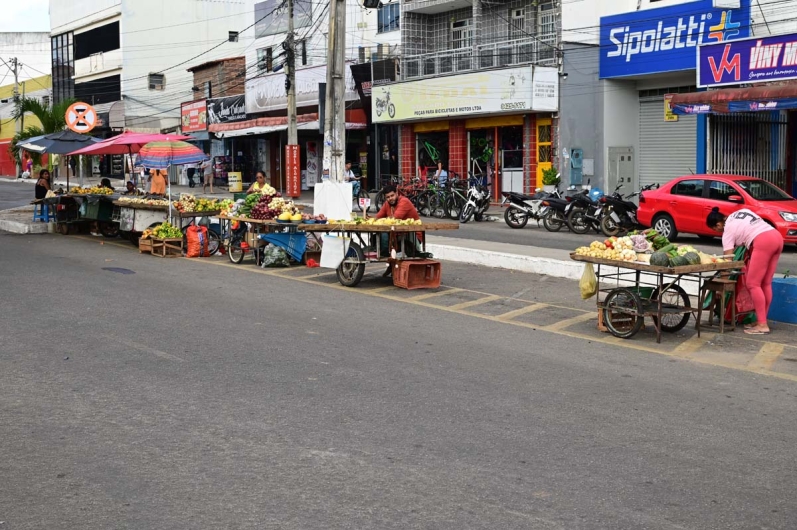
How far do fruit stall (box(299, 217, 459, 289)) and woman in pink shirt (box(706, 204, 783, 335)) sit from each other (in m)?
4.04

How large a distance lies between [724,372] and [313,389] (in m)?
3.93

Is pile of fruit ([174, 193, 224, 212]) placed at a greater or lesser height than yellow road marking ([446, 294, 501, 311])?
greater

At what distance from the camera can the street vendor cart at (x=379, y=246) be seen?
1286 centimetres

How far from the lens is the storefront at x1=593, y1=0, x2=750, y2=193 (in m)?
24.6

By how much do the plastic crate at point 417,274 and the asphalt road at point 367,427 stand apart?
2088 mm

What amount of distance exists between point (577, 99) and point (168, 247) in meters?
16.0

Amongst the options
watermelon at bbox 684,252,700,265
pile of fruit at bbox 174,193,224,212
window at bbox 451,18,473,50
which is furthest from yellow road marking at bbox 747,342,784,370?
window at bbox 451,18,473,50

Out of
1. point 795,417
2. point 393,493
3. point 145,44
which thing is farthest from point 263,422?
point 145,44

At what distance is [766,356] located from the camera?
355 inches

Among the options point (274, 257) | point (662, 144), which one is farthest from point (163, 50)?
point (274, 257)

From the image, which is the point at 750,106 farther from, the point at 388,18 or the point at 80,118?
the point at 388,18

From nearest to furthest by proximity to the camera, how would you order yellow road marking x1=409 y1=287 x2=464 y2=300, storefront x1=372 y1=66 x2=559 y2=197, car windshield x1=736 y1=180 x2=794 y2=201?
yellow road marking x1=409 y1=287 x2=464 y2=300 < car windshield x1=736 y1=180 x2=794 y2=201 < storefront x1=372 y1=66 x2=559 y2=197

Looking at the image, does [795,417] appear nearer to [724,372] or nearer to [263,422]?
[724,372]

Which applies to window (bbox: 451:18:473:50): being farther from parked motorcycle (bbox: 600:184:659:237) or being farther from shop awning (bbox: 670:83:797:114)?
parked motorcycle (bbox: 600:184:659:237)
